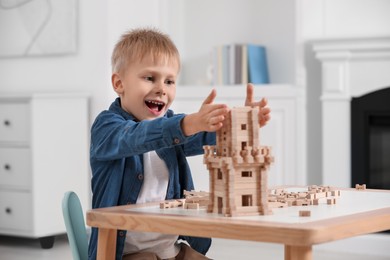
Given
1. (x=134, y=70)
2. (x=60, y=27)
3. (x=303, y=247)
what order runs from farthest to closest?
1. (x=60, y=27)
2. (x=134, y=70)
3. (x=303, y=247)

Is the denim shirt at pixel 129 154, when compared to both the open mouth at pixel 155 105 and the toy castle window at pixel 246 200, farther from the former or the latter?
the toy castle window at pixel 246 200

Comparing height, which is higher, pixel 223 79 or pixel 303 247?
pixel 223 79

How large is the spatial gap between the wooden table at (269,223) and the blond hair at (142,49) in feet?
1.37

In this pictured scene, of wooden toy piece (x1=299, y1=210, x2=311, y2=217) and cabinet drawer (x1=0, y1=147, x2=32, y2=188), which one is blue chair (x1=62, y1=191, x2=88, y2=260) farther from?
cabinet drawer (x1=0, y1=147, x2=32, y2=188)

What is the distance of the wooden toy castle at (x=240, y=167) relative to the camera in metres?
1.31

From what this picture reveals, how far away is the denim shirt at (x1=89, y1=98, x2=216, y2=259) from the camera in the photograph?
4.81 feet

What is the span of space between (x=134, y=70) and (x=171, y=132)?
0.37m

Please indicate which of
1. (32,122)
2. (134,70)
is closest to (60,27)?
(32,122)

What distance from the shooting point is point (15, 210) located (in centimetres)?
409

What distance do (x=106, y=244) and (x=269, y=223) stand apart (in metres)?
0.40

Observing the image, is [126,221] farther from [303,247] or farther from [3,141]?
[3,141]

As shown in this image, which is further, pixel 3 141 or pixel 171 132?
pixel 3 141

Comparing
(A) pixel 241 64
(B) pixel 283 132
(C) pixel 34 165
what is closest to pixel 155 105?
(C) pixel 34 165

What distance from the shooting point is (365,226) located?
1241 millimetres
